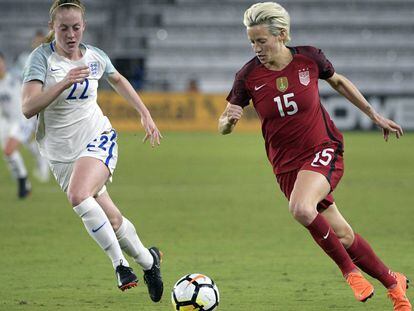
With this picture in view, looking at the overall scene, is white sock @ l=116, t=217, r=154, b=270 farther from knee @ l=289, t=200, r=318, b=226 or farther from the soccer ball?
knee @ l=289, t=200, r=318, b=226

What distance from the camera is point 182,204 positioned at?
13375 millimetres

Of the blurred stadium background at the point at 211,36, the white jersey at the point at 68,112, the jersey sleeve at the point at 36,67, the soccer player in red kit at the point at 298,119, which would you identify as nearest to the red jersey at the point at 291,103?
the soccer player in red kit at the point at 298,119

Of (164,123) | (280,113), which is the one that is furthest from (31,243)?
(164,123)

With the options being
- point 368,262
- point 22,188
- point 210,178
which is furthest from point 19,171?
point 368,262

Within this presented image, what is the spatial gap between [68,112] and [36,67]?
1.46 ft

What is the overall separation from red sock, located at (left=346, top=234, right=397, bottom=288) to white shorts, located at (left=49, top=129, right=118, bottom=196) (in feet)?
5.89

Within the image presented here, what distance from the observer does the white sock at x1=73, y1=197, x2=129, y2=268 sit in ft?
22.0

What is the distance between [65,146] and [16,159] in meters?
7.52

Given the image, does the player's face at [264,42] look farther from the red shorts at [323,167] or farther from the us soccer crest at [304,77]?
the red shorts at [323,167]

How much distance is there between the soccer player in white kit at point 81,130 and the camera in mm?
6719

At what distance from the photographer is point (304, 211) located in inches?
247

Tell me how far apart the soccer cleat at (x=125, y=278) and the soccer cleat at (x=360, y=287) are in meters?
1.44

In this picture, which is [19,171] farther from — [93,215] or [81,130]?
[93,215]

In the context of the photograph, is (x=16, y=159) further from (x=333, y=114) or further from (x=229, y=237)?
(x=333, y=114)
